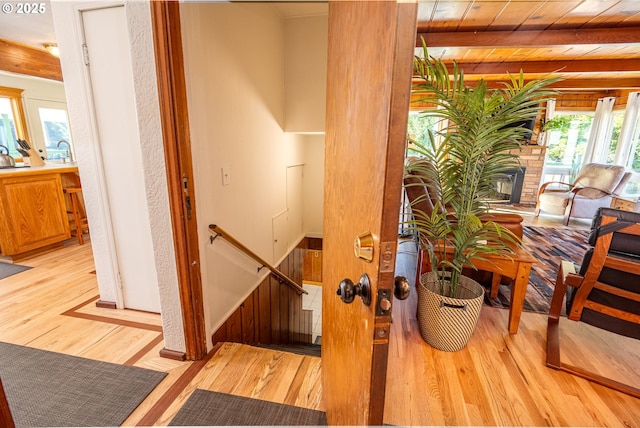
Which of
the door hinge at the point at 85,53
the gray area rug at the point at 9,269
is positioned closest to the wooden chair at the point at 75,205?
the gray area rug at the point at 9,269

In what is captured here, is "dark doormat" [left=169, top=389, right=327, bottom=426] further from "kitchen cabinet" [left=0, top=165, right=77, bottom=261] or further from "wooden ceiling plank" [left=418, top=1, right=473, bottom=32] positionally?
"wooden ceiling plank" [left=418, top=1, right=473, bottom=32]

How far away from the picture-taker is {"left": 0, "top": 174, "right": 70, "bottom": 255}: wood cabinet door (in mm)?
2812

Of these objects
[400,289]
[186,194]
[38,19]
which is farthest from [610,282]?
[38,19]

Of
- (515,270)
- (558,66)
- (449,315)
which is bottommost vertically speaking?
(449,315)

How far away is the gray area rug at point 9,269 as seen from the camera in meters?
2.66

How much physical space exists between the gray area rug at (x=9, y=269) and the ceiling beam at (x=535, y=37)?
→ 4.43 meters

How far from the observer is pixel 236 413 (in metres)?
1.36

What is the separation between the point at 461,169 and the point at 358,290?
1.25 meters

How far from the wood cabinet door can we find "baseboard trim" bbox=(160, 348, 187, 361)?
7.98 ft

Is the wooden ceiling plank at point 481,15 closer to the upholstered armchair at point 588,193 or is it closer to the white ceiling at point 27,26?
the upholstered armchair at point 588,193

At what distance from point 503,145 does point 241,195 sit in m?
1.76

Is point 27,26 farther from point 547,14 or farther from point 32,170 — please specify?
point 547,14

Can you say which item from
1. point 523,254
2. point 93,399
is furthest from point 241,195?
point 523,254

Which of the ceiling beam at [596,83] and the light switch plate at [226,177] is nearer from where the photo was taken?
the light switch plate at [226,177]
